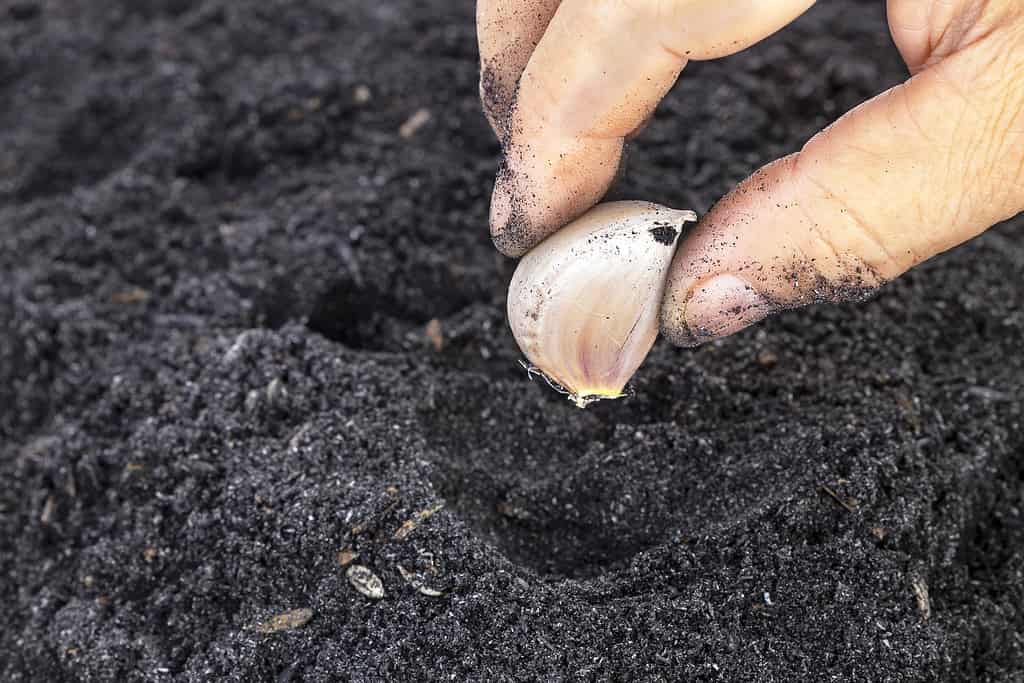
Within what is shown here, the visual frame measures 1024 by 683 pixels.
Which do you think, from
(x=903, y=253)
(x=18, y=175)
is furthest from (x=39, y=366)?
(x=903, y=253)

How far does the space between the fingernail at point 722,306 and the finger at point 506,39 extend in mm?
364

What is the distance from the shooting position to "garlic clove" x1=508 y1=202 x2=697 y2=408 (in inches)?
42.7

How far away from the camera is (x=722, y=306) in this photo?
1.10m

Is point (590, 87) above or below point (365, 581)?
above

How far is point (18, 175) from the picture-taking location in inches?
73.3

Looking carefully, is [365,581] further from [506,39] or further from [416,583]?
[506,39]

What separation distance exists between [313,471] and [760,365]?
0.65 metres

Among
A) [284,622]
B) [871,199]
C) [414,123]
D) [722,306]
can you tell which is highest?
[871,199]

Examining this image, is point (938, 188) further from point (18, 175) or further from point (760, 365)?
point (18, 175)

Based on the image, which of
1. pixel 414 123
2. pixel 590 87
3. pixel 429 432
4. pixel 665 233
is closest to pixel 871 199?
pixel 665 233

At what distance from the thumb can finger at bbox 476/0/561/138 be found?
314 mm

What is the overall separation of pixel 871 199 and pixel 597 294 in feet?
1.02

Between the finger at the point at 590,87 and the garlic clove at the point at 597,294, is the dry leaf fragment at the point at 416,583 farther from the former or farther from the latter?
the finger at the point at 590,87

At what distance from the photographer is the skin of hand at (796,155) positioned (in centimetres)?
99
